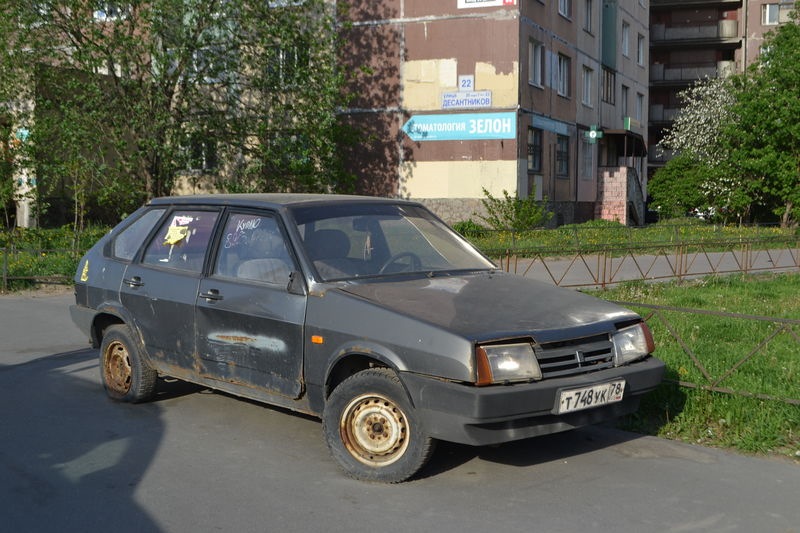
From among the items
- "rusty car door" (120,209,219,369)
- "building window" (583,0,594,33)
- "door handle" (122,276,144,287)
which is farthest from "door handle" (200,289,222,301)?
"building window" (583,0,594,33)

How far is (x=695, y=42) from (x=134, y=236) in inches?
2327

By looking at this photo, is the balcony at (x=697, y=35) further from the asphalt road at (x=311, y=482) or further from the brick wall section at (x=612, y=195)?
the asphalt road at (x=311, y=482)

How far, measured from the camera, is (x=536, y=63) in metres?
29.1

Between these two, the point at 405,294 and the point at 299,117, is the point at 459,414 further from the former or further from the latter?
the point at 299,117

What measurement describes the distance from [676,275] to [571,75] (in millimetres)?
16880

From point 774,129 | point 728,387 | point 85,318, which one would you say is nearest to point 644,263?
point 728,387

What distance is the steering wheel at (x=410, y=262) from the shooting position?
5.86 metres

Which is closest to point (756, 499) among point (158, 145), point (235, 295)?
point (235, 295)

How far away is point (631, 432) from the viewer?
6285mm

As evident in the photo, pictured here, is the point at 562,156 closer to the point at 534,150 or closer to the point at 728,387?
the point at 534,150

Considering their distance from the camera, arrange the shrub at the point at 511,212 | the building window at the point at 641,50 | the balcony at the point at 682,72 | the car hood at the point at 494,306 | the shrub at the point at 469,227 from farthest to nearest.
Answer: the balcony at the point at 682,72, the building window at the point at 641,50, the shrub at the point at 511,212, the shrub at the point at 469,227, the car hood at the point at 494,306

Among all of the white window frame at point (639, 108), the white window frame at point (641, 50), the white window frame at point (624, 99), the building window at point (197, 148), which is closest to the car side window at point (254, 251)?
the building window at point (197, 148)

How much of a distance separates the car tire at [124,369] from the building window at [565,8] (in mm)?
26970

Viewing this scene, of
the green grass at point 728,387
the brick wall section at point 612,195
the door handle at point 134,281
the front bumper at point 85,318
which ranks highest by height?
the brick wall section at point 612,195
